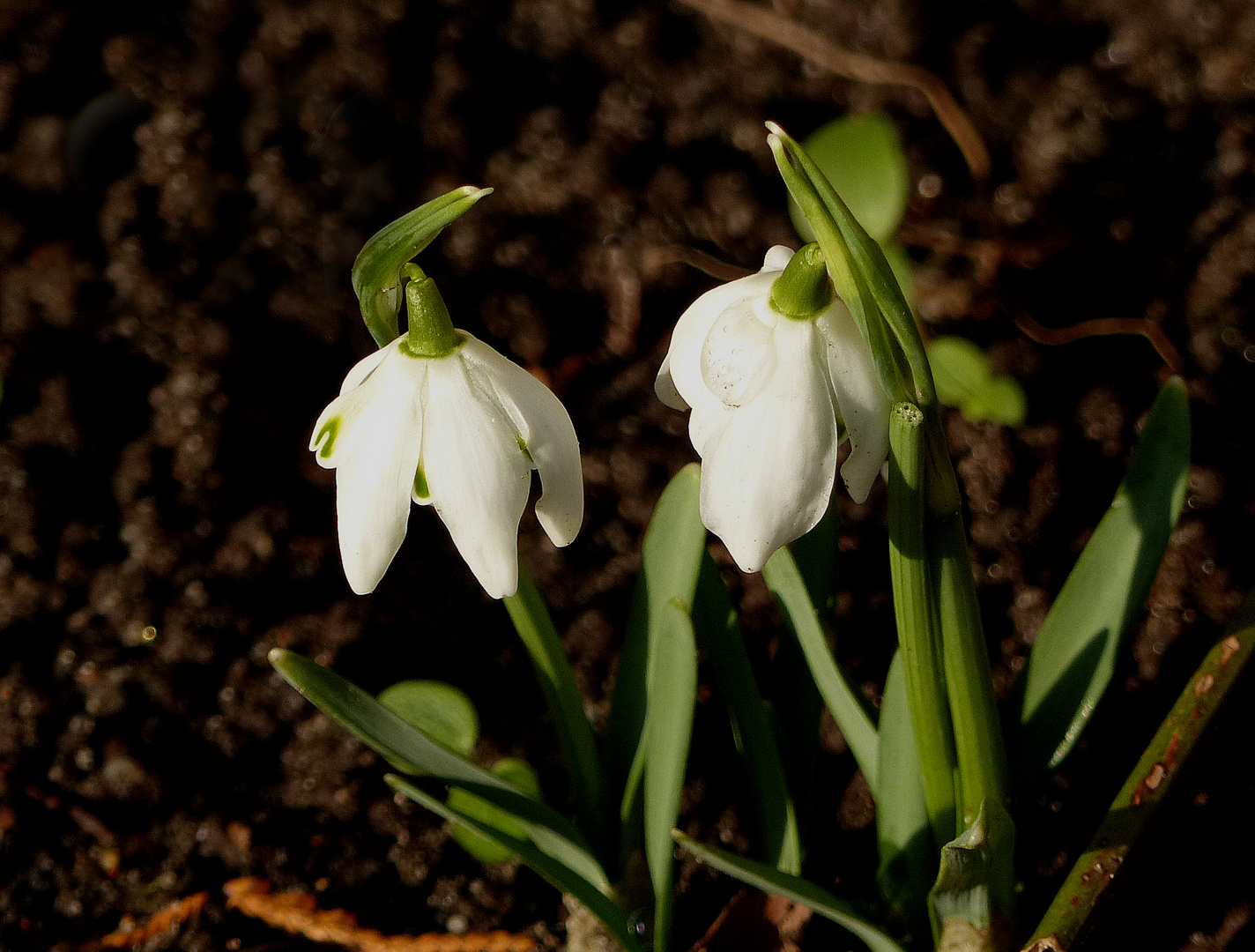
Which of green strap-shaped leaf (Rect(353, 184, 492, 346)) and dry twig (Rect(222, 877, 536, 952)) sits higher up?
green strap-shaped leaf (Rect(353, 184, 492, 346))

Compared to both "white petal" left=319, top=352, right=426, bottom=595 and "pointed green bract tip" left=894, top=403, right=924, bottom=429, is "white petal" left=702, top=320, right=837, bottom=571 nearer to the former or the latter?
"pointed green bract tip" left=894, top=403, right=924, bottom=429

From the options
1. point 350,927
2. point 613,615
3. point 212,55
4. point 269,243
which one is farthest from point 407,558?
point 212,55

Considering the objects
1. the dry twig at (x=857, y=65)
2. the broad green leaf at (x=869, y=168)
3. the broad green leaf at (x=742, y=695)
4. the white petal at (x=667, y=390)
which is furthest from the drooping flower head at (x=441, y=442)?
the dry twig at (x=857, y=65)

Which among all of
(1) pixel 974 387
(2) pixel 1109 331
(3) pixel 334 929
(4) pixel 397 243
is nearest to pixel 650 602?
(4) pixel 397 243

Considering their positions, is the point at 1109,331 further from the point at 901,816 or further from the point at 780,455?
the point at 780,455

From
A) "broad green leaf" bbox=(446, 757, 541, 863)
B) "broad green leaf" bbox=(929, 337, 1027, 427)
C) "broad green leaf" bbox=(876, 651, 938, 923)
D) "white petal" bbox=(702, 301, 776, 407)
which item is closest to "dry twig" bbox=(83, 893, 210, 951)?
"broad green leaf" bbox=(446, 757, 541, 863)

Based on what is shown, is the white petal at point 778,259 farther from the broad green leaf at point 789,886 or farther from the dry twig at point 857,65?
the dry twig at point 857,65
